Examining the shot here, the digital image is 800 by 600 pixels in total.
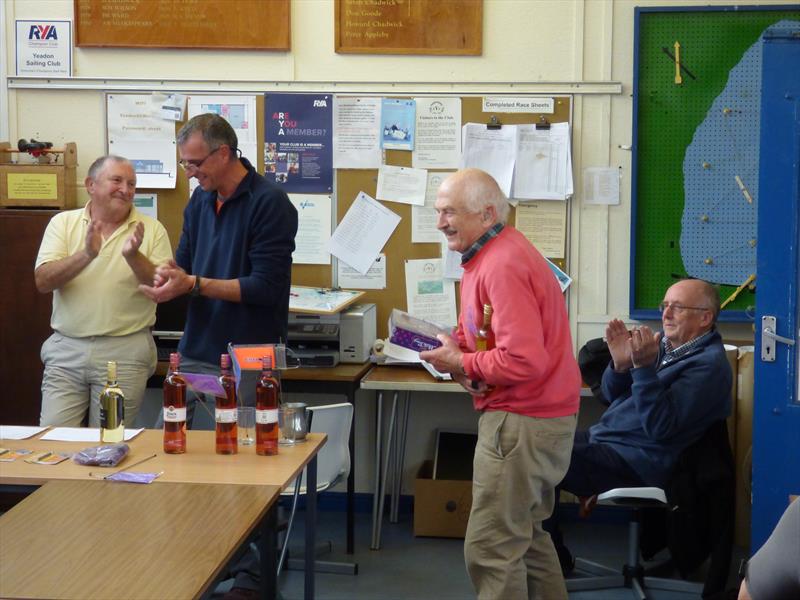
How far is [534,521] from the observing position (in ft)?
10.4

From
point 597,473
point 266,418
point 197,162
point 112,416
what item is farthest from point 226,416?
point 597,473

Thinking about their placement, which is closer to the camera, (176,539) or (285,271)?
(176,539)

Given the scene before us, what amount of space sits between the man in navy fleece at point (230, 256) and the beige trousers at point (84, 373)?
0.96 ft

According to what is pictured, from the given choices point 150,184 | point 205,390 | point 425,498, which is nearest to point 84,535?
point 205,390

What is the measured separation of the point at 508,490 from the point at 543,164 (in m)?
2.10

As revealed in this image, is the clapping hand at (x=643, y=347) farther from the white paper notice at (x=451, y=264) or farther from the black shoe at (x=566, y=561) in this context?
the white paper notice at (x=451, y=264)

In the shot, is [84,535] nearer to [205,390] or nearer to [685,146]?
[205,390]

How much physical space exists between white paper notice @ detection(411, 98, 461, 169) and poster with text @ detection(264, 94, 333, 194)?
1.41 ft

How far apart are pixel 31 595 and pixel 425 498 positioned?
287 cm

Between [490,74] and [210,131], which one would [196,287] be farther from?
[490,74]

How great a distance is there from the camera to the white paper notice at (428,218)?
4809 millimetres

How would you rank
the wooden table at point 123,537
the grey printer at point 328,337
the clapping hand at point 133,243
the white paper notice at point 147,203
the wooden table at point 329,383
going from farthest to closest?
the white paper notice at point 147,203 → the grey printer at point 328,337 → the wooden table at point 329,383 → the clapping hand at point 133,243 → the wooden table at point 123,537

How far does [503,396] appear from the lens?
3.01 metres

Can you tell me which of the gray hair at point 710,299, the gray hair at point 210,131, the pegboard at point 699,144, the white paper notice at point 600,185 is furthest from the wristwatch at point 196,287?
the pegboard at point 699,144
